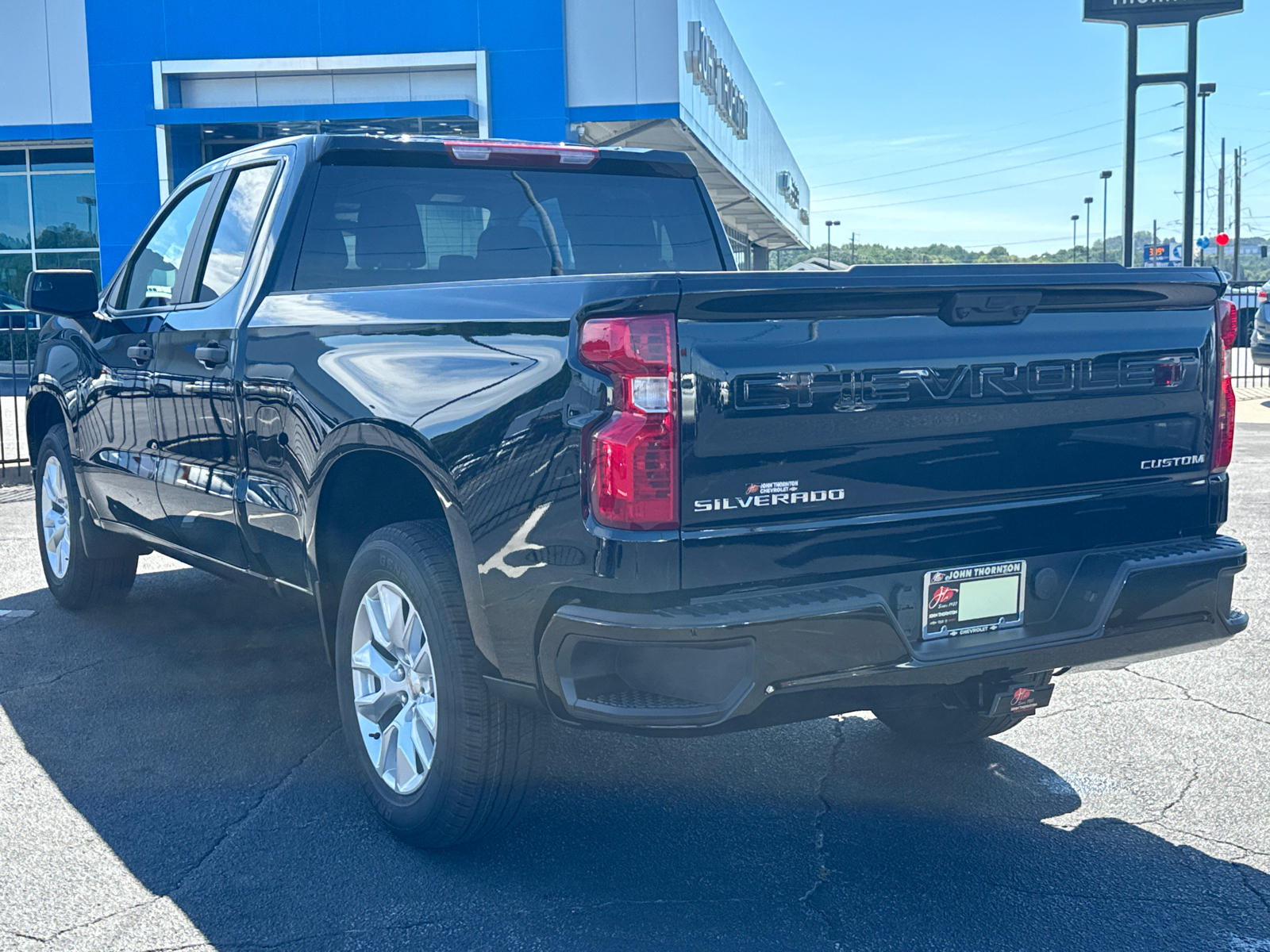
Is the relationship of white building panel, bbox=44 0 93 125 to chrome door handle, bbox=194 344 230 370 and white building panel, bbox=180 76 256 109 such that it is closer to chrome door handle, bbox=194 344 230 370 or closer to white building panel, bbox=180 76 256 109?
white building panel, bbox=180 76 256 109

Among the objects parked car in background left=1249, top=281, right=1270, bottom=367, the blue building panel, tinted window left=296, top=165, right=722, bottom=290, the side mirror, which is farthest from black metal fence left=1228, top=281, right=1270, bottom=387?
the blue building panel

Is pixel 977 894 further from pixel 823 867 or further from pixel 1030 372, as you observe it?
pixel 1030 372

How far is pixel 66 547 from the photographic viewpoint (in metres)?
6.52

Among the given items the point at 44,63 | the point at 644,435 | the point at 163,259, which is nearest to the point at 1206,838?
the point at 644,435

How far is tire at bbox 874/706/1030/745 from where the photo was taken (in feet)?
14.2

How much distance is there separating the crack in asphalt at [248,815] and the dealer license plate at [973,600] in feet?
5.75

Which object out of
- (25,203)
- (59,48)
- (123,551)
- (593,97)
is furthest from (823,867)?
(25,203)

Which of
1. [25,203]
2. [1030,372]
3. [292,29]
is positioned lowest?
[1030,372]

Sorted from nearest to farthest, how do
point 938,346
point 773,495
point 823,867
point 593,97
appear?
1. point 773,495
2. point 938,346
3. point 823,867
4. point 593,97

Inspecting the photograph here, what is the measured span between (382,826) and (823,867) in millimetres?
1257

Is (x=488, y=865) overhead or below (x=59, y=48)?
below

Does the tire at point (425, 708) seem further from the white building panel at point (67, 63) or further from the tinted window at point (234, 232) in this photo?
the white building panel at point (67, 63)

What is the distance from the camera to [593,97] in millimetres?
20953

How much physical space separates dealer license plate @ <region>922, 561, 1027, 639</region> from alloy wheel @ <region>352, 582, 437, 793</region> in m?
1.29
